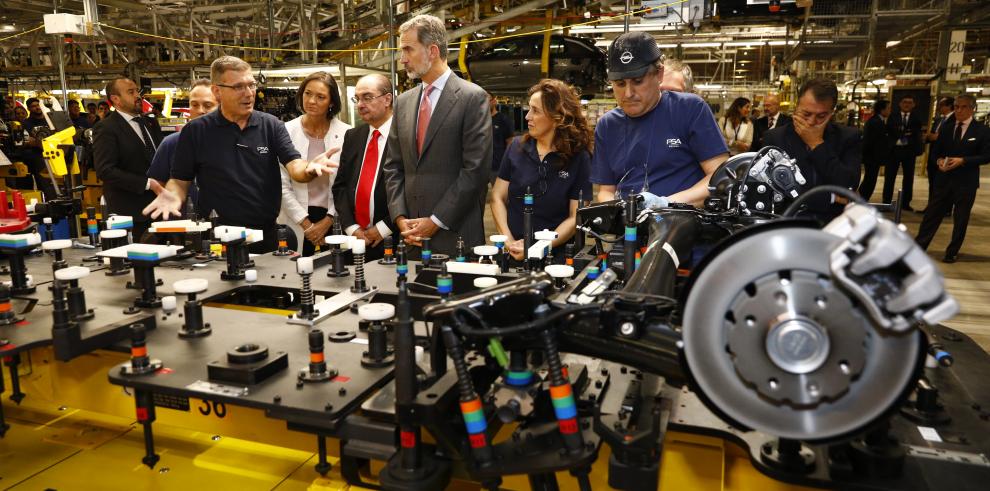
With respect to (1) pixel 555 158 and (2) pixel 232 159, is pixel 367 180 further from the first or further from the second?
(1) pixel 555 158

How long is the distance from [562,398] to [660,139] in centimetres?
168

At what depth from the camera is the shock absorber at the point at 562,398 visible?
3.51 feet

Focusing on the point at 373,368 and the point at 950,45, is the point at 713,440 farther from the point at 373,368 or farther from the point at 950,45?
the point at 950,45

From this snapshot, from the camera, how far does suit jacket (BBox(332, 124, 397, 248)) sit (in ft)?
11.5

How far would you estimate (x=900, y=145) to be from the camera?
9039 mm

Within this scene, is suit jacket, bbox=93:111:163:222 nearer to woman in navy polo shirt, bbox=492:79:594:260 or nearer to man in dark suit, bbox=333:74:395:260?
man in dark suit, bbox=333:74:395:260

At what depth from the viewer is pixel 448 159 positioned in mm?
3127

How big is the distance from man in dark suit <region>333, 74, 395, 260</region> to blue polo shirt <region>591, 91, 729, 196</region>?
4.34 feet

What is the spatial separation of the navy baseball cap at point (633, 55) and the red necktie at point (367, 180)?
160cm

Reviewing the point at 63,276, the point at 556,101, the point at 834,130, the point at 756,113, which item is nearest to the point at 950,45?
the point at 756,113

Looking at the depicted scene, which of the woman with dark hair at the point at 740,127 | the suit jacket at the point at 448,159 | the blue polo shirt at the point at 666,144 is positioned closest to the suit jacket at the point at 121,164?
the suit jacket at the point at 448,159

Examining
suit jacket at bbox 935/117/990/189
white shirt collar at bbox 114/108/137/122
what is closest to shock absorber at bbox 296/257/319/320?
white shirt collar at bbox 114/108/137/122

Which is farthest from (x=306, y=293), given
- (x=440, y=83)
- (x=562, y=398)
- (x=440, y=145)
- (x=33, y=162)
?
(x=33, y=162)

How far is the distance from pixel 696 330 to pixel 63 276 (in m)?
1.61
